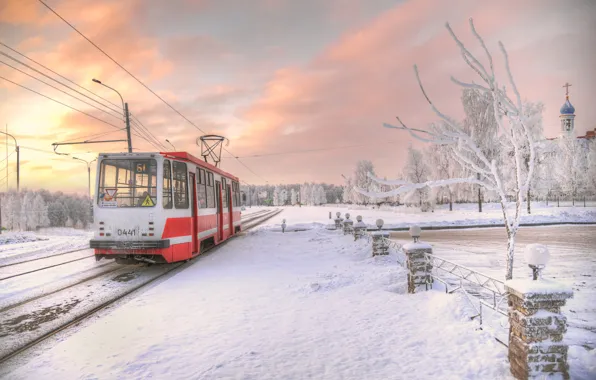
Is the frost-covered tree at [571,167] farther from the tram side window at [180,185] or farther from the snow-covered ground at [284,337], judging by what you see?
the tram side window at [180,185]

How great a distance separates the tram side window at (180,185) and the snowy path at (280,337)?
308 cm

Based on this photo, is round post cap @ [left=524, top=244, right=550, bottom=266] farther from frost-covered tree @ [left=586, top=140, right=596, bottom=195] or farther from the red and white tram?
frost-covered tree @ [left=586, top=140, right=596, bottom=195]

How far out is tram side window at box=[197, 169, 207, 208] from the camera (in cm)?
1290

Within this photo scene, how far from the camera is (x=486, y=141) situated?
3694 cm

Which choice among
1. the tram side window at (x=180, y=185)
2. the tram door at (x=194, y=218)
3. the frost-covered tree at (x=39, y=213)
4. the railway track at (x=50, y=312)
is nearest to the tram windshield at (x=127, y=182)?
the tram side window at (x=180, y=185)

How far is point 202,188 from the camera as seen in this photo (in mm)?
13305

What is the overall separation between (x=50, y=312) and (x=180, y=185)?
524 centimetres

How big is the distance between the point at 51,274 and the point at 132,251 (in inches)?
116

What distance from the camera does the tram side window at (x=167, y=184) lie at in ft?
A: 34.8

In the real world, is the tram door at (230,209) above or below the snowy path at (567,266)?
above

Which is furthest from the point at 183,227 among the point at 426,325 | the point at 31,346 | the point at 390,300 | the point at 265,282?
the point at 426,325

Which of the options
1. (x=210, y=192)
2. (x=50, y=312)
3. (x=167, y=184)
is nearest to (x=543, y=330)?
(x=50, y=312)

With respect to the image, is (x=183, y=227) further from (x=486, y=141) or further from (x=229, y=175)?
(x=486, y=141)

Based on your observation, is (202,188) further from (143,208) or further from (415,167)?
(415,167)
